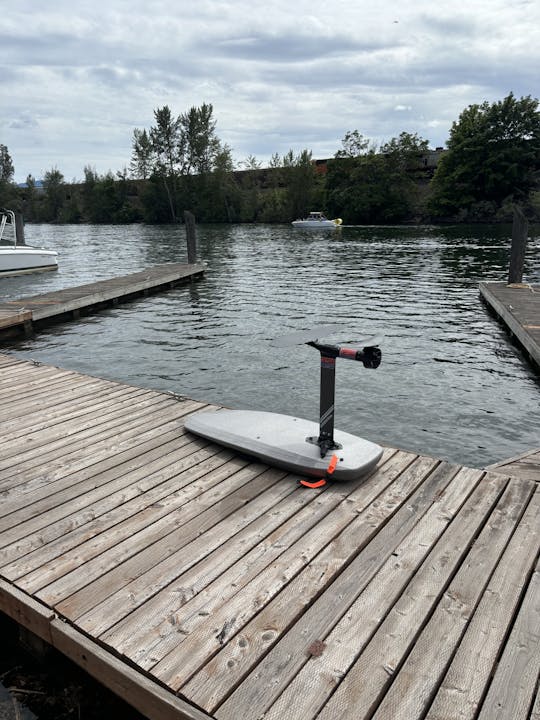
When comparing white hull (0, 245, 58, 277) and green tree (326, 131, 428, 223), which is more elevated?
green tree (326, 131, 428, 223)

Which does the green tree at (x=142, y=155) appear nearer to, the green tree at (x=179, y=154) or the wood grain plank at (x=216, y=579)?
the green tree at (x=179, y=154)

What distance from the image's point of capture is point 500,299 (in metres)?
13.4

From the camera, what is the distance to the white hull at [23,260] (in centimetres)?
2233

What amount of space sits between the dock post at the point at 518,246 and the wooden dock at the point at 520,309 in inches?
12.4

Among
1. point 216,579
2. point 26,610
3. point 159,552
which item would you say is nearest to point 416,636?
point 216,579

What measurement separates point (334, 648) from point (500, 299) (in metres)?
12.4

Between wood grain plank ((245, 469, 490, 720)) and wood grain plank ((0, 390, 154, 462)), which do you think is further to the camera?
wood grain plank ((0, 390, 154, 462))

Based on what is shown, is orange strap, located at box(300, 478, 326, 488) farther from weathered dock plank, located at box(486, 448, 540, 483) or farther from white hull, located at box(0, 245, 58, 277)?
white hull, located at box(0, 245, 58, 277)

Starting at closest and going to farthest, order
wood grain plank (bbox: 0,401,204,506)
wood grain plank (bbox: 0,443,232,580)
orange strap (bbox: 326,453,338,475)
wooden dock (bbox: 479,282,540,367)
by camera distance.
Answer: wood grain plank (bbox: 0,443,232,580) < orange strap (bbox: 326,453,338,475) < wood grain plank (bbox: 0,401,204,506) < wooden dock (bbox: 479,282,540,367)

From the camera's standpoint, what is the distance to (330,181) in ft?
219

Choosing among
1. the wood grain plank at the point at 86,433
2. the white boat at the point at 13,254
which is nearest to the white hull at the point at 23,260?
the white boat at the point at 13,254

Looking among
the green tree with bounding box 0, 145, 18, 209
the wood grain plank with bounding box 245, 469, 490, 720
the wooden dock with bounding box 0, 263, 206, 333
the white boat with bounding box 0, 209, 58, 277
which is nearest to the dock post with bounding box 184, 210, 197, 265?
the wooden dock with bounding box 0, 263, 206, 333

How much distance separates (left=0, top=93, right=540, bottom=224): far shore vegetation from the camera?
189ft

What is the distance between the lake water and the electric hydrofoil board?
0.41 meters
